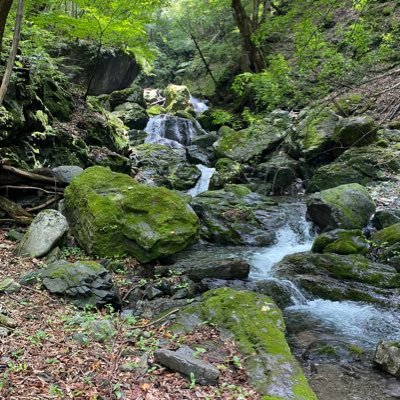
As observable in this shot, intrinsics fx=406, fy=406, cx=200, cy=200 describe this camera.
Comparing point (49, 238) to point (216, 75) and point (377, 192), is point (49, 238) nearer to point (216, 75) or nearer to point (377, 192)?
point (377, 192)

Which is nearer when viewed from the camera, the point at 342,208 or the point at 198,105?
the point at 342,208

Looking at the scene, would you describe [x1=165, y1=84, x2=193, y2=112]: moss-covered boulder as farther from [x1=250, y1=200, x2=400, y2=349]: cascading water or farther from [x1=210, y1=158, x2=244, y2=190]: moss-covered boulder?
[x1=250, y1=200, x2=400, y2=349]: cascading water

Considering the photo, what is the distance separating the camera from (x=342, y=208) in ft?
33.8

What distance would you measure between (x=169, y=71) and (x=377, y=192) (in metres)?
26.0

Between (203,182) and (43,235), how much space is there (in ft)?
28.7

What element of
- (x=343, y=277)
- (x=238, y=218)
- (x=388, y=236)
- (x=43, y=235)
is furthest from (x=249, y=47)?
(x=43, y=235)

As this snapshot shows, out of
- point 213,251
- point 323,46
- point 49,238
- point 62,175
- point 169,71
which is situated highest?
point 169,71

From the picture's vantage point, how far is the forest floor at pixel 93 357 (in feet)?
11.8

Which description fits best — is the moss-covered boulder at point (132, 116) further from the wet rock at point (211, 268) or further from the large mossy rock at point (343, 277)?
the large mossy rock at point (343, 277)

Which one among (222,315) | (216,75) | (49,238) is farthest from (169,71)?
(222,315)

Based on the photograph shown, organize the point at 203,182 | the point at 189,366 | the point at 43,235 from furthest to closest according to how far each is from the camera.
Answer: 1. the point at 203,182
2. the point at 43,235
3. the point at 189,366

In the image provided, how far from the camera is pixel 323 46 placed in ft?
26.9

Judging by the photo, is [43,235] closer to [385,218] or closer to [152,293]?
[152,293]

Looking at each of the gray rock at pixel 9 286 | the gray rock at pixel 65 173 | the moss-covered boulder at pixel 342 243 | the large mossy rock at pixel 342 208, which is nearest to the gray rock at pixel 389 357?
the moss-covered boulder at pixel 342 243
